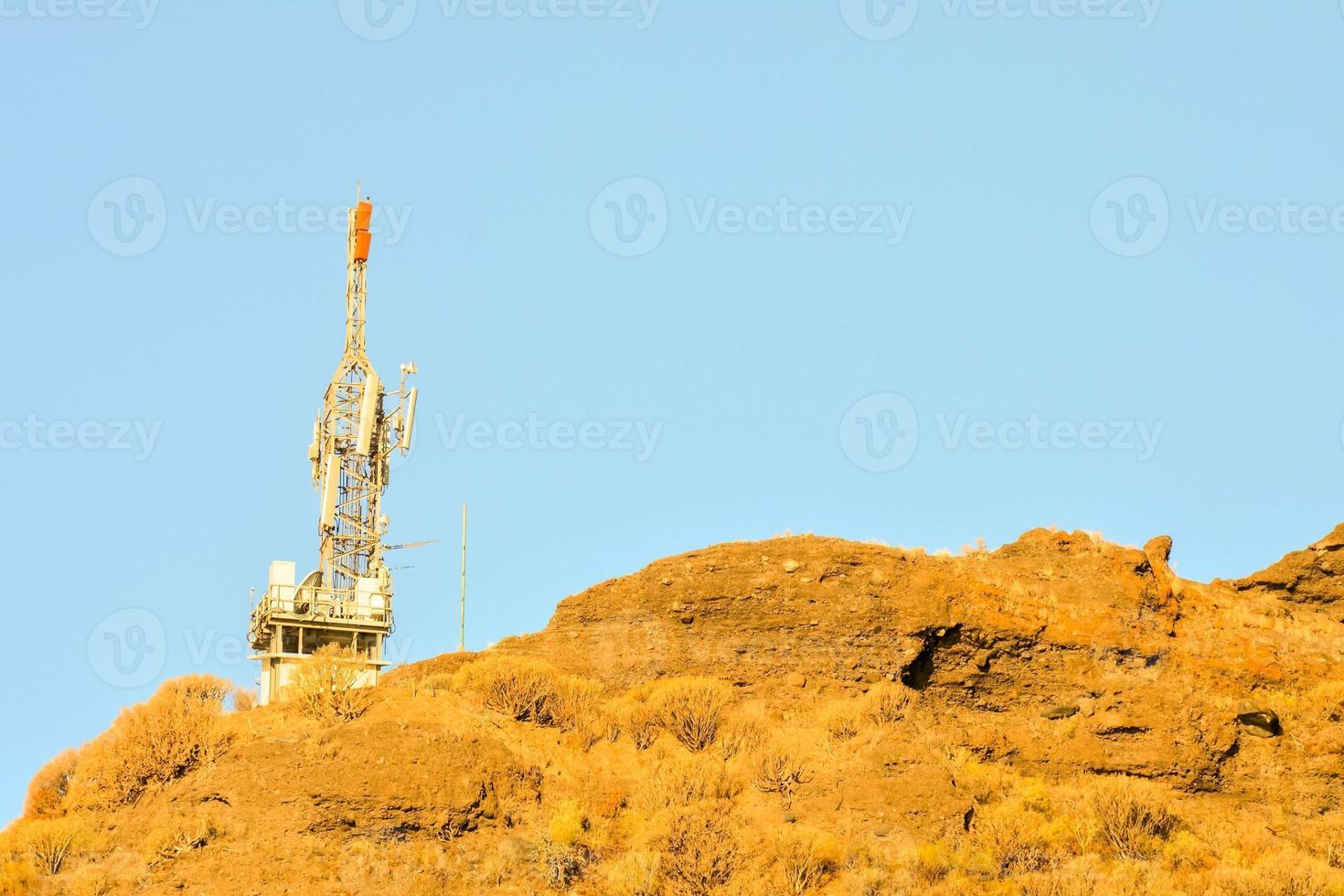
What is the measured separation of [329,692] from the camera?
29.6m

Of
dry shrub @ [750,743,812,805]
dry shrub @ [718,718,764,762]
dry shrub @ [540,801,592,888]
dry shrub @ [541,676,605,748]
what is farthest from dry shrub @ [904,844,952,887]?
dry shrub @ [541,676,605,748]

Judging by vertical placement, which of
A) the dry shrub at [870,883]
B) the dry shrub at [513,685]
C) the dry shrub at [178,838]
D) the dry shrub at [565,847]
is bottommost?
the dry shrub at [870,883]

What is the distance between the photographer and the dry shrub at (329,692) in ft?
96.5

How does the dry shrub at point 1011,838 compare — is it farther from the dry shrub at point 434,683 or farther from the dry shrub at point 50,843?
the dry shrub at point 50,843

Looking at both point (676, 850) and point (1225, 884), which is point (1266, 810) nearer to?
point (1225, 884)

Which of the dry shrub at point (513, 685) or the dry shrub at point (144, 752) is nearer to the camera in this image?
the dry shrub at point (144, 752)

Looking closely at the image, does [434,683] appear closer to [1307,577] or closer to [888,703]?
[888,703]

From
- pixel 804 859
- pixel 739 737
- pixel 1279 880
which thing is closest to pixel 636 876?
pixel 804 859

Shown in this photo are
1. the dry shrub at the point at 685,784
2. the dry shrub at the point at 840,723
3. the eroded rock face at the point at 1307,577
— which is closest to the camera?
the dry shrub at the point at 685,784

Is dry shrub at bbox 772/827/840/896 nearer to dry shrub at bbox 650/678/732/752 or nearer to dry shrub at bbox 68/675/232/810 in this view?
dry shrub at bbox 650/678/732/752

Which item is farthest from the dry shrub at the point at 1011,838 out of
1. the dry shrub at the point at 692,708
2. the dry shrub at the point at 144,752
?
the dry shrub at the point at 144,752

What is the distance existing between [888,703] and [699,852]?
6.06m

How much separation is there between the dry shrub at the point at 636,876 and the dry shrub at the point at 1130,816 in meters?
7.69

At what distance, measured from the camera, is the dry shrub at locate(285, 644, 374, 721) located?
29406 millimetres
